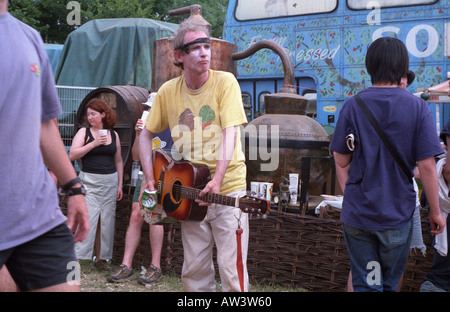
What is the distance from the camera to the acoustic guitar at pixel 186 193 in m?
3.42

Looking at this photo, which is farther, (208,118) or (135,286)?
(135,286)

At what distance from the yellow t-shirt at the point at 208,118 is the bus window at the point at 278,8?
17.8 ft

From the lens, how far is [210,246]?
3.73 metres

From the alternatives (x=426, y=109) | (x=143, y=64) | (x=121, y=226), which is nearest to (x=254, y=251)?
(x=121, y=226)

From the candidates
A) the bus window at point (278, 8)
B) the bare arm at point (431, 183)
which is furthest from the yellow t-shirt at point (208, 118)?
the bus window at point (278, 8)

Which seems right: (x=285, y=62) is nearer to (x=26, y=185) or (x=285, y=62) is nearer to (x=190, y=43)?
(x=190, y=43)

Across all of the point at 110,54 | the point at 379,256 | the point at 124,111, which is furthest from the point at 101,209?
the point at 110,54

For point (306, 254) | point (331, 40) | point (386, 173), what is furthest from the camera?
point (331, 40)

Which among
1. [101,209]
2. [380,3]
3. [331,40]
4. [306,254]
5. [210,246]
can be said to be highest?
[380,3]

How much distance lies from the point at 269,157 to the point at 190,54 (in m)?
3.05

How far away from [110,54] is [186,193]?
30.9 ft

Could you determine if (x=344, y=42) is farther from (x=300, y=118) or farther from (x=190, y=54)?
(x=190, y=54)

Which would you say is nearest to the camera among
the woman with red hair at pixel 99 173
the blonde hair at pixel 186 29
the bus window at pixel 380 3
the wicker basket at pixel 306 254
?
the blonde hair at pixel 186 29

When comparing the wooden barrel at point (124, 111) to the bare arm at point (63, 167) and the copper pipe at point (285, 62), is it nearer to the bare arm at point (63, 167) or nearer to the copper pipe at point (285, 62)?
the copper pipe at point (285, 62)
